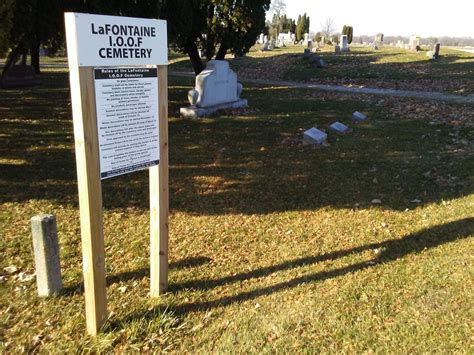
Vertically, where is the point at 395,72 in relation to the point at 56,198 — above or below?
above

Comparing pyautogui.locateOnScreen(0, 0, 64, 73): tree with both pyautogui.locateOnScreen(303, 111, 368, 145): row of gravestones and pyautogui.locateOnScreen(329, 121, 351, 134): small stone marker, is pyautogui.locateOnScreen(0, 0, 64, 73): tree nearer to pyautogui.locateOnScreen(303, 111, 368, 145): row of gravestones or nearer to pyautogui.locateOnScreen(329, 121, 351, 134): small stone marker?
pyautogui.locateOnScreen(303, 111, 368, 145): row of gravestones

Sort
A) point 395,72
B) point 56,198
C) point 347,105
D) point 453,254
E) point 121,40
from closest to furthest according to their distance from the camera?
point 121,40 → point 453,254 → point 56,198 → point 347,105 → point 395,72

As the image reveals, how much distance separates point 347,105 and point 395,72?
9040 mm

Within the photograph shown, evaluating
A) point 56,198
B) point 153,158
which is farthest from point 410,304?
point 56,198

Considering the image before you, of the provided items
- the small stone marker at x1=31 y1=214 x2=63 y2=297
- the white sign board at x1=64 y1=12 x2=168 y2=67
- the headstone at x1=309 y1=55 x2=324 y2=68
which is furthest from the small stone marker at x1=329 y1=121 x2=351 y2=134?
the headstone at x1=309 y1=55 x2=324 y2=68

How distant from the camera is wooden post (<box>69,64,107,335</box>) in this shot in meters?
2.79

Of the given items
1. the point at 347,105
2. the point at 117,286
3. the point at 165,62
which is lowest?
the point at 117,286

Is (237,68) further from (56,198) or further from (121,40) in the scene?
(121,40)

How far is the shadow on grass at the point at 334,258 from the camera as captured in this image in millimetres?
3711

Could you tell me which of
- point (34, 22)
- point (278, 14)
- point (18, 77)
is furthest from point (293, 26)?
point (34, 22)

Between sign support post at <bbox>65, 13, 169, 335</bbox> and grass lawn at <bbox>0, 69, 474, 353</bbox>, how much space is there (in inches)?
26.5

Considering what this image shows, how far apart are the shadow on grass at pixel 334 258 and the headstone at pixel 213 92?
25.9ft

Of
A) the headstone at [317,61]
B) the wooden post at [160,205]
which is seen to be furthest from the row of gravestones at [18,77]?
the wooden post at [160,205]

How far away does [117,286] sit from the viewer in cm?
399
